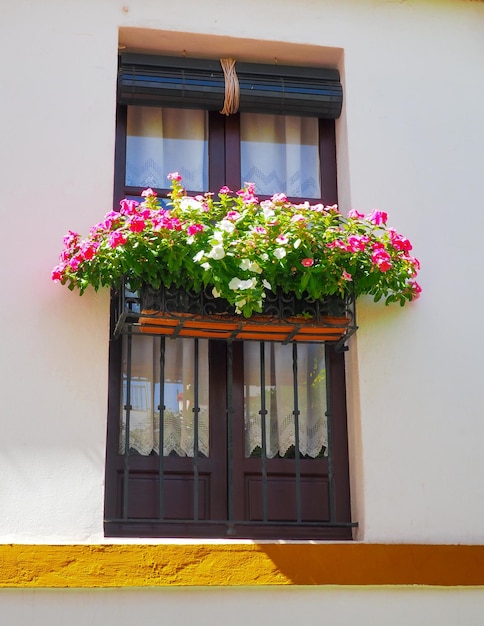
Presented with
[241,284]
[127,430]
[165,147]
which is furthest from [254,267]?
[165,147]

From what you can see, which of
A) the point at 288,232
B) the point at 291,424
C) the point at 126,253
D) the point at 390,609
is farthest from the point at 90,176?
the point at 390,609

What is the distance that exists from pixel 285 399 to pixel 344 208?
3.52ft

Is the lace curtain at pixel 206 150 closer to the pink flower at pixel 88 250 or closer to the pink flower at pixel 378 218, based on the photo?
the pink flower at pixel 378 218

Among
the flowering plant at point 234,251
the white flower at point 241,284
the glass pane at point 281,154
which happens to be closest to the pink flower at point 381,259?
the flowering plant at point 234,251

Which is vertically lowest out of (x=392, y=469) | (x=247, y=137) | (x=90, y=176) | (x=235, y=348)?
(x=392, y=469)

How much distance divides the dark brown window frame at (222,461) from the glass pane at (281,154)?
4.1 inches

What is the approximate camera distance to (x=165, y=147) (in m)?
6.05

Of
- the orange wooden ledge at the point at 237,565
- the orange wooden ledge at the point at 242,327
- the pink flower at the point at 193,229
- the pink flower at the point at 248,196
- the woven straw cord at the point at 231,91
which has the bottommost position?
the orange wooden ledge at the point at 237,565

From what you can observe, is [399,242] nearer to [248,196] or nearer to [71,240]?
[248,196]

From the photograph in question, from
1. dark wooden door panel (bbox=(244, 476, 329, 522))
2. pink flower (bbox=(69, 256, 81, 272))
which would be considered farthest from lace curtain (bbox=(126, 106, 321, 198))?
dark wooden door panel (bbox=(244, 476, 329, 522))

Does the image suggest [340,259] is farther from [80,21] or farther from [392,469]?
[80,21]

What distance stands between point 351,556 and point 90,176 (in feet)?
7.46

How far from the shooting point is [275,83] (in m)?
5.97

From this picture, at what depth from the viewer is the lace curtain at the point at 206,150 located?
599cm
